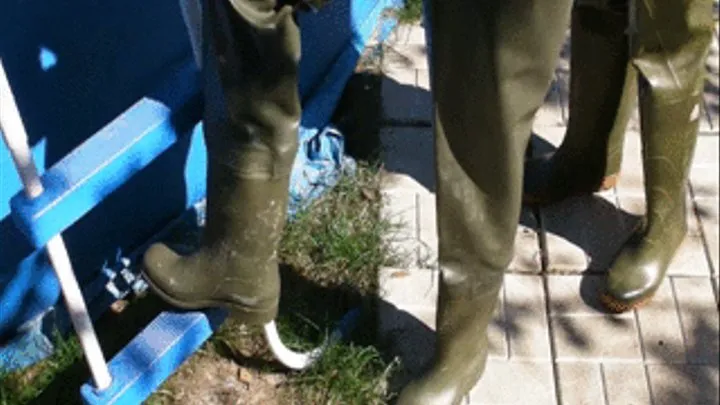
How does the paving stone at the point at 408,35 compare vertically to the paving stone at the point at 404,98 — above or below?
above

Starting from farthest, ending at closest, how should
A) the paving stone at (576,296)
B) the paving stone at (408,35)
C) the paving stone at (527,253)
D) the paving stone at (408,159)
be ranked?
the paving stone at (408,35) < the paving stone at (408,159) < the paving stone at (527,253) < the paving stone at (576,296)

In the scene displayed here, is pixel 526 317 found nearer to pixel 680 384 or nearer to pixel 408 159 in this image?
pixel 680 384

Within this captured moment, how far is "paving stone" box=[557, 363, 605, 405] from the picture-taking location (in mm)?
2689

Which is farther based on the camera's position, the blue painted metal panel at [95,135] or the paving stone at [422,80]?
the paving stone at [422,80]

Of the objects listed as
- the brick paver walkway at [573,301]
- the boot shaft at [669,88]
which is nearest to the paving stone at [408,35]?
the brick paver walkway at [573,301]

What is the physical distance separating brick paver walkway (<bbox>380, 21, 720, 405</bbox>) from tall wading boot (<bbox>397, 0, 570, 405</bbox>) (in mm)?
332

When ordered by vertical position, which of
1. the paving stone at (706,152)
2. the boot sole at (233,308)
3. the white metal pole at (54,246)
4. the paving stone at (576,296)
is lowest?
the paving stone at (576,296)

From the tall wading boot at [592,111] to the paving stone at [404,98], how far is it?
46cm

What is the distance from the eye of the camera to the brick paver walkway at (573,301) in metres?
2.73

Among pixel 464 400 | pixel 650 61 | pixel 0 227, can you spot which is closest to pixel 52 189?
pixel 0 227

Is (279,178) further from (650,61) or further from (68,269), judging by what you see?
(650,61)

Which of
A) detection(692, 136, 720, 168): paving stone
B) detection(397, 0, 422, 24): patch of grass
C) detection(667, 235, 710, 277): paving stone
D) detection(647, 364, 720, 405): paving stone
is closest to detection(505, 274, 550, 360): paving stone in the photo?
detection(647, 364, 720, 405): paving stone

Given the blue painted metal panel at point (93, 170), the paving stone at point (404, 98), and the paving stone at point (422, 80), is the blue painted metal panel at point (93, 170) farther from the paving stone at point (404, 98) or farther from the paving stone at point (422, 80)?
the paving stone at point (422, 80)

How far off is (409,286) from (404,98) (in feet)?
2.64
